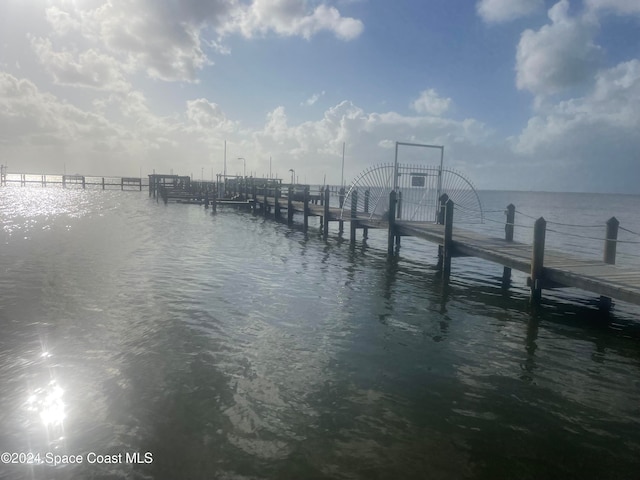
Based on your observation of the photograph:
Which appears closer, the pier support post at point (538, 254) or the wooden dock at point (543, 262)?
the wooden dock at point (543, 262)

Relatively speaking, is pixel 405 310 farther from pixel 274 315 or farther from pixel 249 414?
pixel 249 414

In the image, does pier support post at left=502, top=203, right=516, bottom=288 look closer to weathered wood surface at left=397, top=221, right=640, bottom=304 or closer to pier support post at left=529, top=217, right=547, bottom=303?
weathered wood surface at left=397, top=221, right=640, bottom=304

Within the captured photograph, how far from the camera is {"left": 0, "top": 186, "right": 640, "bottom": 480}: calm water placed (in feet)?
18.0

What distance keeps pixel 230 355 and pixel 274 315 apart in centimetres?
278

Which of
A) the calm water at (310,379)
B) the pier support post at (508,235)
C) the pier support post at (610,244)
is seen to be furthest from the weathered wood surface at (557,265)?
the calm water at (310,379)

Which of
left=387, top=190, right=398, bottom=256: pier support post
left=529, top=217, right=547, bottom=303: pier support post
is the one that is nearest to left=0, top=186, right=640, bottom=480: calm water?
left=529, top=217, right=547, bottom=303: pier support post

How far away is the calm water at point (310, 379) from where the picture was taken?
5.50 m

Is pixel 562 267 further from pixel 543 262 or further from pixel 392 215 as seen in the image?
pixel 392 215

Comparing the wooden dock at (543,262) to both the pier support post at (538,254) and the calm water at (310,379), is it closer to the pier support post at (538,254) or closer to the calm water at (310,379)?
the pier support post at (538,254)

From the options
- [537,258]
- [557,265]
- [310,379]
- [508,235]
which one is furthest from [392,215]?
[310,379]

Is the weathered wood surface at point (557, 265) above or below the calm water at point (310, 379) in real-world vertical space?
above

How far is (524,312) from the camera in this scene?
39.3 feet

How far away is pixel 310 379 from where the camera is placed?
7551 millimetres

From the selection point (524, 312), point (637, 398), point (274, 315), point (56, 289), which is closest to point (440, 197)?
point (524, 312)
